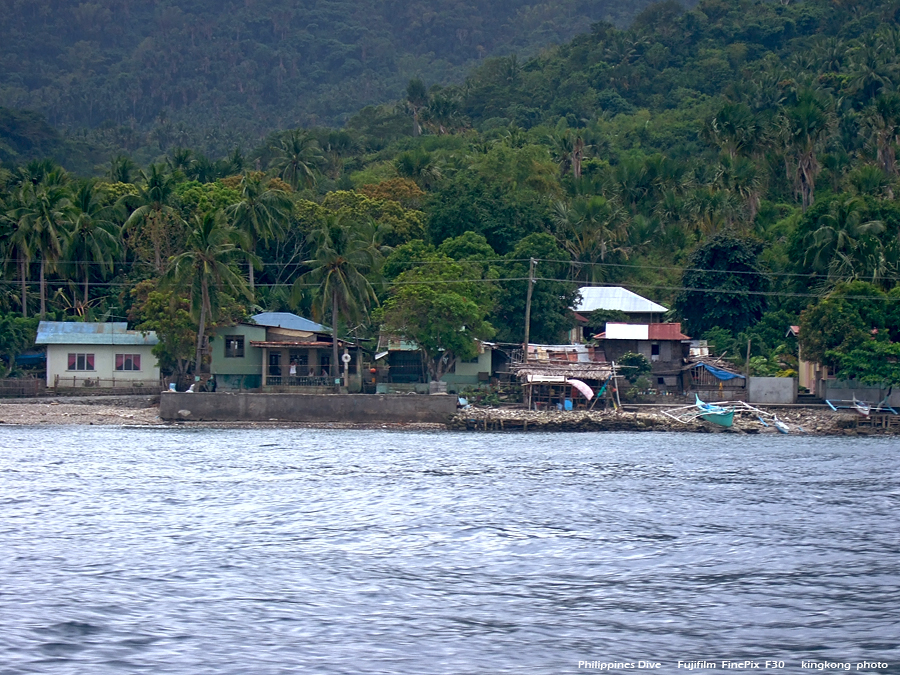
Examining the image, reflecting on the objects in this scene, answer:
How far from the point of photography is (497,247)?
64.7 meters

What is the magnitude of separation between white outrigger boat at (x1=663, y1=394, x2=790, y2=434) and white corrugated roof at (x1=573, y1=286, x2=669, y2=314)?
38.0 ft

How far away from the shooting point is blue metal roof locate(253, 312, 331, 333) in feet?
192

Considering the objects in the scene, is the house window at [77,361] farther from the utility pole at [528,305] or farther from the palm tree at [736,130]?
the palm tree at [736,130]

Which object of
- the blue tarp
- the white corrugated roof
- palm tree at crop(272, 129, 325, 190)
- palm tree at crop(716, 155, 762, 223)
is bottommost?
the blue tarp

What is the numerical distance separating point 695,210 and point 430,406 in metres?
31.0

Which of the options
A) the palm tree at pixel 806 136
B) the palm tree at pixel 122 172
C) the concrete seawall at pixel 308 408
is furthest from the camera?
the palm tree at pixel 806 136

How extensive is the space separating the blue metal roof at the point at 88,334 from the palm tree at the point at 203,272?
4.98 meters

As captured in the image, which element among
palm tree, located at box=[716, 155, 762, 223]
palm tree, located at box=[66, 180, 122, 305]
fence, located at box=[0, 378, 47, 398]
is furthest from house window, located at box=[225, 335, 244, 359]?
palm tree, located at box=[716, 155, 762, 223]

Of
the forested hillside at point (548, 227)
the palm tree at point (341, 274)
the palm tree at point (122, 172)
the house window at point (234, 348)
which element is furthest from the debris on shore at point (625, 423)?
Answer: the palm tree at point (122, 172)

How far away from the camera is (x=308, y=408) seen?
50.4 meters

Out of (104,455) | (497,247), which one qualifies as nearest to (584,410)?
(497,247)

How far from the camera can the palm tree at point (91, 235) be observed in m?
62.2

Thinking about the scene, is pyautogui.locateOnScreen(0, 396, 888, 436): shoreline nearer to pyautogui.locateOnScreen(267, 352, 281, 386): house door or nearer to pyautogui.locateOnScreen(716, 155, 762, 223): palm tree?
pyautogui.locateOnScreen(267, 352, 281, 386): house door

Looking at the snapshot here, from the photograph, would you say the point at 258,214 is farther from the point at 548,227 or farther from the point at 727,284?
the point at 727,284
